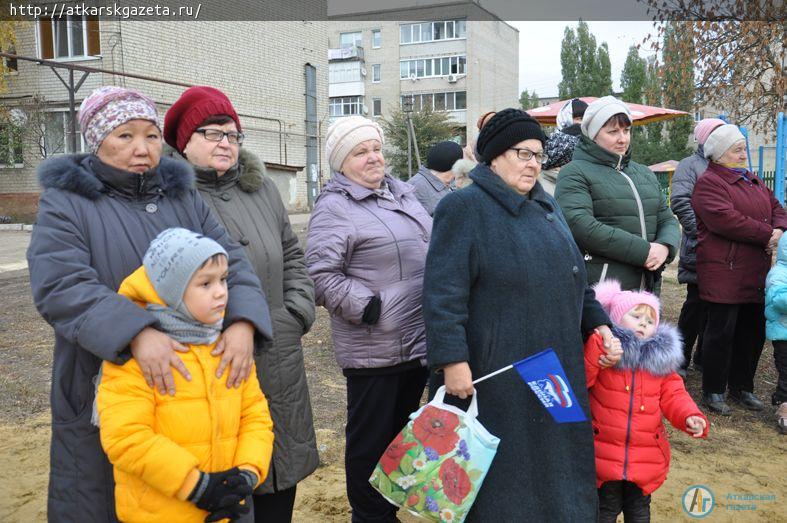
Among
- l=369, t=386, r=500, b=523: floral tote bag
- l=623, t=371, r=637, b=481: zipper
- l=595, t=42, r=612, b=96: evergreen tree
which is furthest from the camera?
l=595, t=42, r=612, b=96: evergreen tree

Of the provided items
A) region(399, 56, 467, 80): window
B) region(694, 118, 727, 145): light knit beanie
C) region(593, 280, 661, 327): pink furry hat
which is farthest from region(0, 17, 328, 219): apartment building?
region(399, 56, 467, 80): window

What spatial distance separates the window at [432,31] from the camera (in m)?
46.1

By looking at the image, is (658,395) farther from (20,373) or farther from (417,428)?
(20,373)

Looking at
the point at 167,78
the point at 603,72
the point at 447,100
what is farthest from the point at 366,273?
the point at 447,100

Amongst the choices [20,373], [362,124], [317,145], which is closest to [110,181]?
[362,124]

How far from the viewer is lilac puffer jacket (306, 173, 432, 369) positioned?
9.11 feet

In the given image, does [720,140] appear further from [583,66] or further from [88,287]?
[583,66]

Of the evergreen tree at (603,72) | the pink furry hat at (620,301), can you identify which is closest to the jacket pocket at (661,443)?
the pink furry hat at (620,301)

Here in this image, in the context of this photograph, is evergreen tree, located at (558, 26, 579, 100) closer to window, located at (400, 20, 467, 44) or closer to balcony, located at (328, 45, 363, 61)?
window, located at (400, 20, 467, 44)

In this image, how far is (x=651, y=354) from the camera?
2.62m

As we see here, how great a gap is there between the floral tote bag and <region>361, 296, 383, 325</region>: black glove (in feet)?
1.59

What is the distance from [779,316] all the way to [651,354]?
2.24m

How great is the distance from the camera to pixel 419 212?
306 centimetres

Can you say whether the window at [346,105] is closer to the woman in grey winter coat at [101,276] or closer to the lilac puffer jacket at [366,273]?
the lilac puffer jacket at [366,273]
